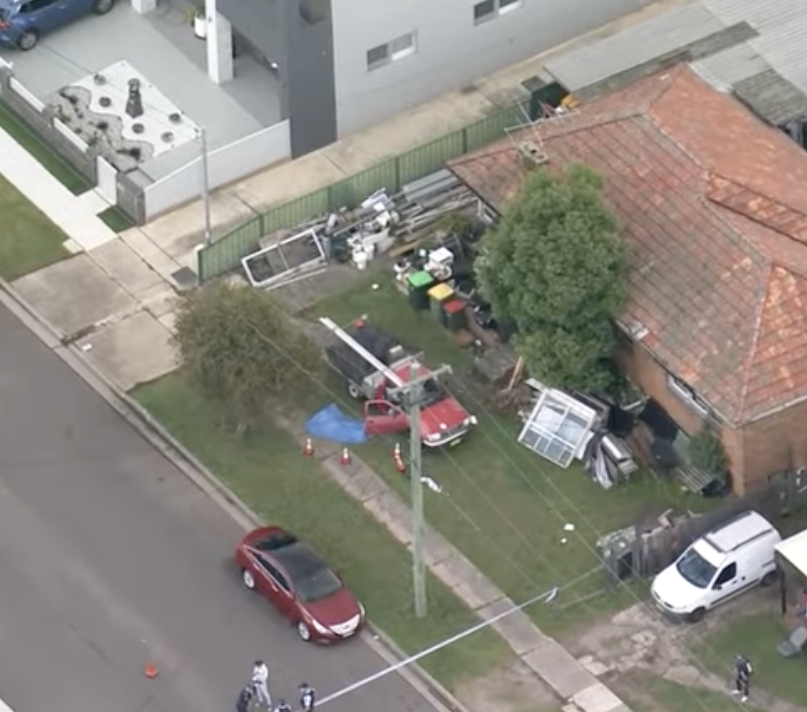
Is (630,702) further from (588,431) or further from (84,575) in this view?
(84,575)

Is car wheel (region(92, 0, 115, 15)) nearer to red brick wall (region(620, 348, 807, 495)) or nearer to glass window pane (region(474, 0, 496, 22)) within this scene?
glass window pane (region(474, 0, 496, 22))

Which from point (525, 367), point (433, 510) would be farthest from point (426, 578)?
point (525, 367)

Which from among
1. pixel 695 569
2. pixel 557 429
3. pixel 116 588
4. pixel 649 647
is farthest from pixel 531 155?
pixel 116 588

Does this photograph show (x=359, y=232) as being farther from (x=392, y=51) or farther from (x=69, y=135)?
(x=69, y=135)

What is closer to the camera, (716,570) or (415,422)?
(415,422)

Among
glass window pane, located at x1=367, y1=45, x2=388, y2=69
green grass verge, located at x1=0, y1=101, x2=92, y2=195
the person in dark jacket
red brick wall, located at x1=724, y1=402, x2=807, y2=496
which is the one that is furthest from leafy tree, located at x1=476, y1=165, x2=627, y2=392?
green grass verge, located at x1=0, y1=101, x2=92, y2=195

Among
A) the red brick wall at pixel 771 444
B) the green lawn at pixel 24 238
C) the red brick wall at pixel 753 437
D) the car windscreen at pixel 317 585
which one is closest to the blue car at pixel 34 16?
the green lawn at pixel 24 238
